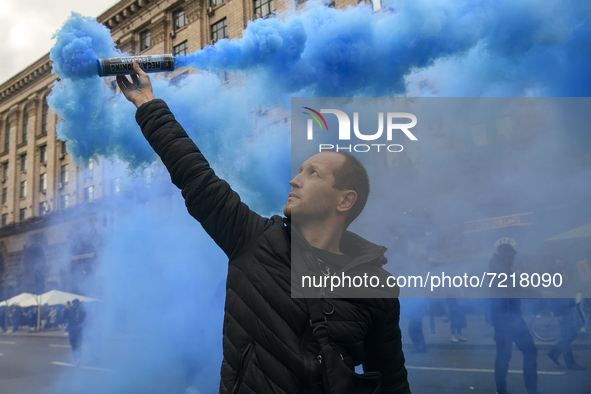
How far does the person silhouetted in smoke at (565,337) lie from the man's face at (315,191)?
194 inches

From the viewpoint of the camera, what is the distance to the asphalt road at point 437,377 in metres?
4.62

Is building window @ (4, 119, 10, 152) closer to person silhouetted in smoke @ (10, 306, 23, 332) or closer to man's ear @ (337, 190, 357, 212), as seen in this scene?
person silhouetted in smoke @ (10, 306, 23, 332)

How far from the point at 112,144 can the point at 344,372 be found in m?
4.63

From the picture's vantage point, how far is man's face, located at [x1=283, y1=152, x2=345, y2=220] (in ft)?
5.57

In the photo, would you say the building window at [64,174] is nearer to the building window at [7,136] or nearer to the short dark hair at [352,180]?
the building window at [7,136]

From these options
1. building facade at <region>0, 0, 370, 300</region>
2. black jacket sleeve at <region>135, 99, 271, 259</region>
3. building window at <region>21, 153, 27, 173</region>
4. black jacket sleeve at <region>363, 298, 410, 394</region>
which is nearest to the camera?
black jacket sleeve at <region>135, 99, 271, 259</region>

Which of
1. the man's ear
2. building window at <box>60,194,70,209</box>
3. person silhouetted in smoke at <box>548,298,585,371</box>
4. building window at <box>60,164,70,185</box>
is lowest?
person silhouetted in smoke at <box>548,298,585,371</box>

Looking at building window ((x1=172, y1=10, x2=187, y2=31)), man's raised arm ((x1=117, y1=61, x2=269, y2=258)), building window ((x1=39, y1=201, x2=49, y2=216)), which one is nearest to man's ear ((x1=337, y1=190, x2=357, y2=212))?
man's raised arm ((x1=117, y1=61, x2=269, y2=258))

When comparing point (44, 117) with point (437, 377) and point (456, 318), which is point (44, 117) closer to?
point (456, 318)

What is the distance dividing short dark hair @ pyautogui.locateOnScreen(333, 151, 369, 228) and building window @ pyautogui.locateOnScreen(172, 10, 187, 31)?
2130 centimetres

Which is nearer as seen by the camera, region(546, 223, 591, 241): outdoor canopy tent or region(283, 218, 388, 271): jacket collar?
region(283, 218, 388, 271): jacket collar

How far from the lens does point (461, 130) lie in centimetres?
613

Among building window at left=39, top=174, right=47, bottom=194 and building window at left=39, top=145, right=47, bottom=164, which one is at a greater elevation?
building window at left=39, top=145, right=47, bottom=164

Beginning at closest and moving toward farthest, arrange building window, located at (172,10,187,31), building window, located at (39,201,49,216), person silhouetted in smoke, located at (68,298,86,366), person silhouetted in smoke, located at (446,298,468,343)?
person silhouetted in smoke, located at (446,298,468,343) < person silhouetted in smoke, located at (68,298,86,366) < building window, located at (172,10,187,31) < building window, located at (39,201,49,216)
